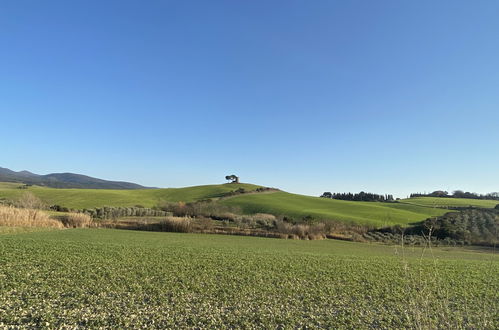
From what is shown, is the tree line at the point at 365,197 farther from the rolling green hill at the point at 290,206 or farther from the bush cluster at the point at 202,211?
the bush cluster at the point at 202,211

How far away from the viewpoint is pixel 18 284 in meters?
7.99

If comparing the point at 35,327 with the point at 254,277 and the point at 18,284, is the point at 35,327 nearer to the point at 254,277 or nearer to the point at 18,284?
the point at 18,284

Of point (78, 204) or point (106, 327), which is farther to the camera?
point (78, 204)

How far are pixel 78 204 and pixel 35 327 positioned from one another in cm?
5424

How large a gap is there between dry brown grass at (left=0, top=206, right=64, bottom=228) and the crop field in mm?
13313

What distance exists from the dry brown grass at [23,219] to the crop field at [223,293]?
43.7ft

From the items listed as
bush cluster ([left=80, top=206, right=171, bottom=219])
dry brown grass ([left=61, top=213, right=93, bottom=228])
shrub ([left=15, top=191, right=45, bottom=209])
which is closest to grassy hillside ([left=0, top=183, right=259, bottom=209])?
shrub ([left=15, top=191, right=45, bottom=209])

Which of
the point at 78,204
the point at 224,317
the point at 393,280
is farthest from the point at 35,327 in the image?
the point at 78,204

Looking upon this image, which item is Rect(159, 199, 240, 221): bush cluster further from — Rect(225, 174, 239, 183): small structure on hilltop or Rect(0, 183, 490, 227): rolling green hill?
Rect(225, 174, 239, 183): small structure on hilltop

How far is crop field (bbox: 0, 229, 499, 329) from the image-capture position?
640cm

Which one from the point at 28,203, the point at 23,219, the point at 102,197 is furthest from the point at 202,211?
the point at 102,197

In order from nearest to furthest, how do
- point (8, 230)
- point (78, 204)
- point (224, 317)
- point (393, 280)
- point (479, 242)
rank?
point (224, 317) → point (393, 280) → point (8, 230) → point (479, 242) → point (78, 204)

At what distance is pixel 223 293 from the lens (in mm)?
8320

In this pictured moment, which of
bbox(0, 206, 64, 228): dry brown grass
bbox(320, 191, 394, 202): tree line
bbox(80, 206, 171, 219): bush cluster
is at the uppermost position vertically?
bbox(320, 191, 394, 202): tree line
